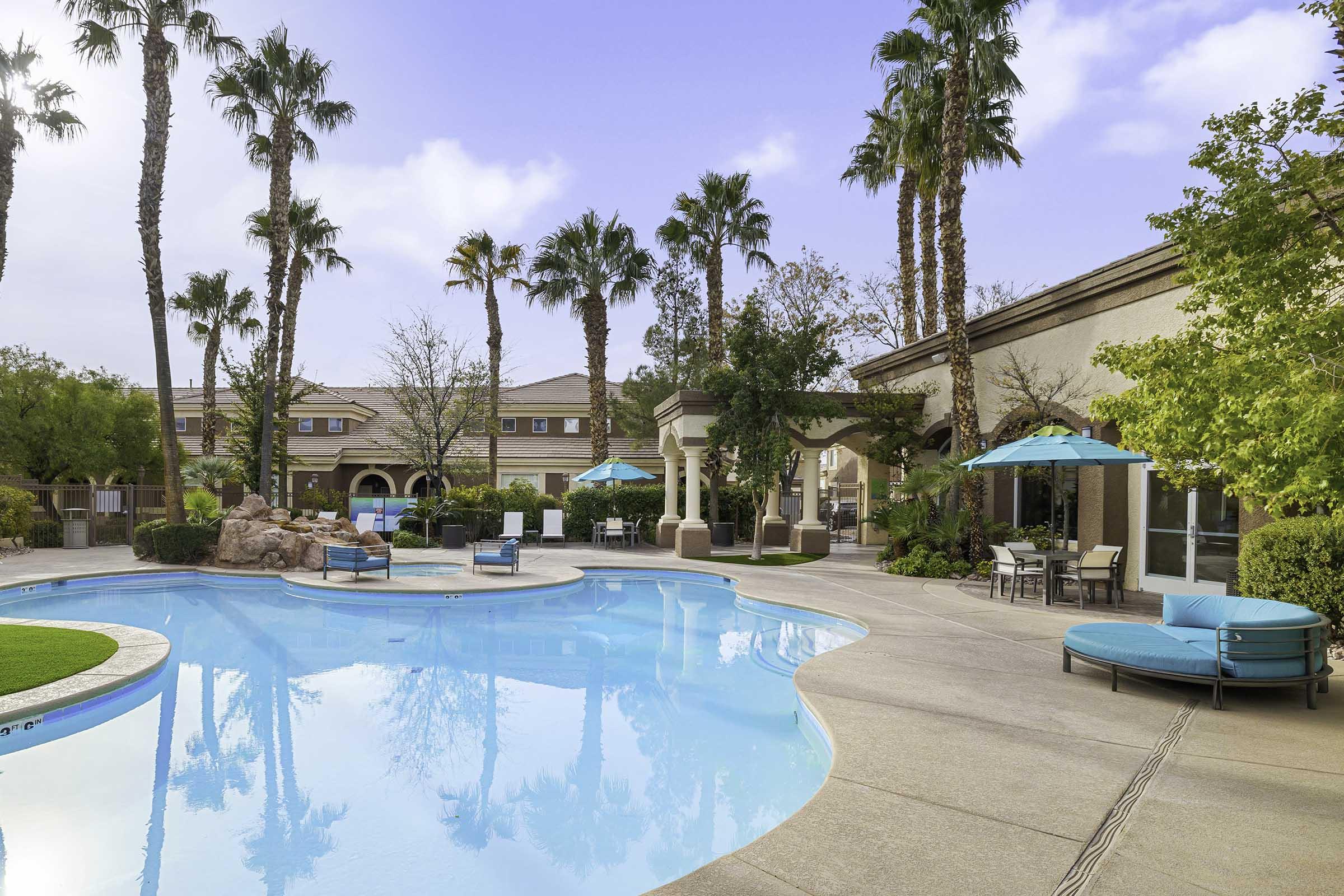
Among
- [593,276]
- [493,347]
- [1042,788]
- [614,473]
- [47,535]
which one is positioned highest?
[593,276]

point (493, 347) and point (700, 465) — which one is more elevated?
point (493, 347)

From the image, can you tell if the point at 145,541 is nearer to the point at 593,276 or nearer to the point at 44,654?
the point at 44,654

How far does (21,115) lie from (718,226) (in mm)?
20493

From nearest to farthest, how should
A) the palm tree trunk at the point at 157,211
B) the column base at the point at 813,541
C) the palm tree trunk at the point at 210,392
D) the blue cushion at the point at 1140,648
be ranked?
the blue cushion at the point at 1140,648, the palm tree trunk at the point at 157,211, the column base at the point at 813,541, the palm tree trunk at the point at 210,392

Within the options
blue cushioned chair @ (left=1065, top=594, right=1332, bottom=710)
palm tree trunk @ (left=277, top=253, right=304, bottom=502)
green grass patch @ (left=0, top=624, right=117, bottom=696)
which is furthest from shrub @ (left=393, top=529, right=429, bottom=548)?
blue cushioned chair @ (left=1065, top=594, right=1332, bottom=710)

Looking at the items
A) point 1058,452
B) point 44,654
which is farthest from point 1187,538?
point 44,654

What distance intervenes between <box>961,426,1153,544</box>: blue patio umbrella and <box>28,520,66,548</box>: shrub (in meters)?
25.6

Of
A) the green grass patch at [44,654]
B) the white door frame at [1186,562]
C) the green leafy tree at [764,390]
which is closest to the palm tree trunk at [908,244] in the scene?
the green leafy tree at [764,390]

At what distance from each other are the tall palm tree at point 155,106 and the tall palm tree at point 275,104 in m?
2.71

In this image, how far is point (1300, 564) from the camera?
8.68 m

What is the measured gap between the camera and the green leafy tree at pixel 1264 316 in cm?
494

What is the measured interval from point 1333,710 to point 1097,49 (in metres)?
10.3

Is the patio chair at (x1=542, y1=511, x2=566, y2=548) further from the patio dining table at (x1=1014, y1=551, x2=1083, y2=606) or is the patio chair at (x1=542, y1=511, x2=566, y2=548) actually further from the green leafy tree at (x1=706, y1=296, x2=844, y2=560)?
the patio dining table at (x1=1014, y1=551, x2=1083, y2=606)

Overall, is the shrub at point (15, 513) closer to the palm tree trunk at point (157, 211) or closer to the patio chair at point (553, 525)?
the palm tree trunk at point (157, 211)
